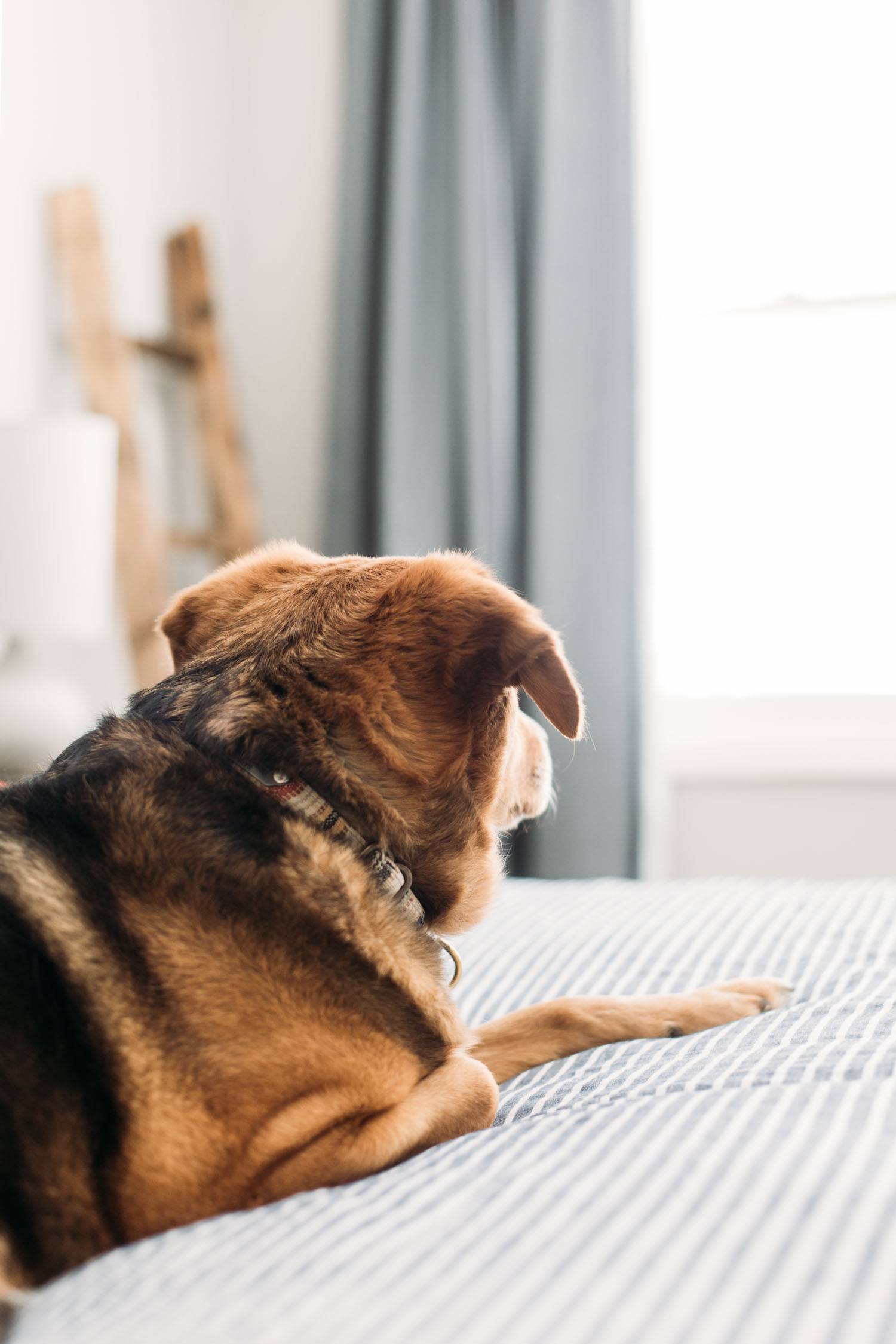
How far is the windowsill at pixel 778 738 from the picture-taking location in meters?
3.55

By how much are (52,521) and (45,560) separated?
85 mm

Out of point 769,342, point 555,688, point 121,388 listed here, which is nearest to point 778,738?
point 769,342

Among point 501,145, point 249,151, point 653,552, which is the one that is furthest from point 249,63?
point 653,552

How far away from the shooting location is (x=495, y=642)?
1.27 meters

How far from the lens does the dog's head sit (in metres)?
1.24

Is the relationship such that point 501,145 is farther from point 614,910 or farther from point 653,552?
point 614,910

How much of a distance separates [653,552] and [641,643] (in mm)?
340

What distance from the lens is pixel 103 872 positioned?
1.09 metres

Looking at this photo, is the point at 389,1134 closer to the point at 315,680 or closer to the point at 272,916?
the point at 272,916

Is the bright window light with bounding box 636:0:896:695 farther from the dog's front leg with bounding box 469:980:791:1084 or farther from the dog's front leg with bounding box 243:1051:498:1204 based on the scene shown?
the dog's front leg with bounding box 243:1051:498:1204

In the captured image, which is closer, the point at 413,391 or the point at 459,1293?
the point at 459,1293

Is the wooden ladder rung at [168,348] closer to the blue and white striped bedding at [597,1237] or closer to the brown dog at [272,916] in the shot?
the brown dog at [272,916]

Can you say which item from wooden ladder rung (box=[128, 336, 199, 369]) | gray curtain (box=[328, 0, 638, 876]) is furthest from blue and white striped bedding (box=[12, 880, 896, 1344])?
wooden ladder rung (box=[128, 336, 199, 369])

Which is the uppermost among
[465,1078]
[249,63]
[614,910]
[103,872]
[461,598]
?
[249,63]
